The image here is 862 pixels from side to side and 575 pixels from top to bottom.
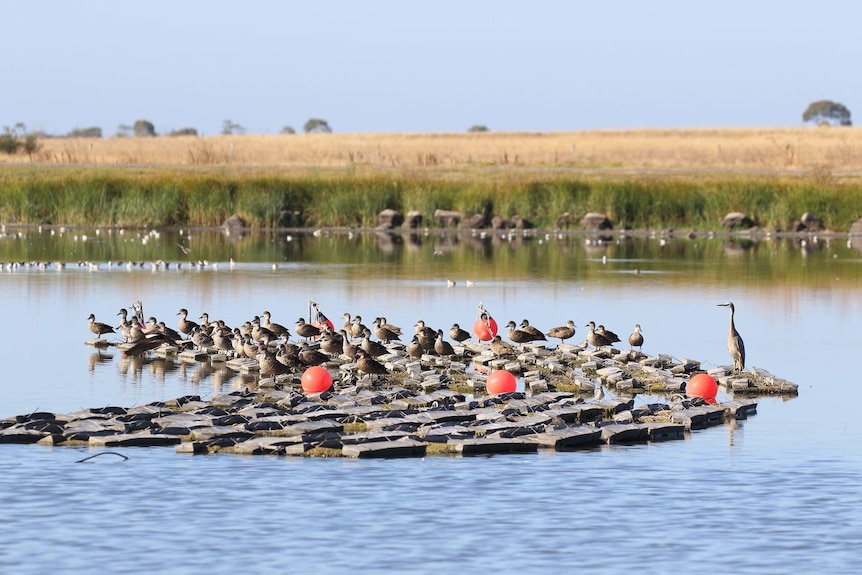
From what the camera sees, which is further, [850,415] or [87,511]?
[850,415]

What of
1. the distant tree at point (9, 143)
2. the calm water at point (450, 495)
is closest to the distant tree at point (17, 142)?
the distant tree at point (9, 143)

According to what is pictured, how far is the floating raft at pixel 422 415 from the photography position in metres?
19.7

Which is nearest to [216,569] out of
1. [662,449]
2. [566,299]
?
[662,449]

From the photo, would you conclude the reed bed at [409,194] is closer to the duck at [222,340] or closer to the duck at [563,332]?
the duck at [563,332]

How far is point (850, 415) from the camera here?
75.9 feet

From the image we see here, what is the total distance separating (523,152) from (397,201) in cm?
4027

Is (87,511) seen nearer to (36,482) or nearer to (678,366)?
(36,482)

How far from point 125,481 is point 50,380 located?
26.0 feet

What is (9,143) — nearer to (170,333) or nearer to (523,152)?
(523,152)

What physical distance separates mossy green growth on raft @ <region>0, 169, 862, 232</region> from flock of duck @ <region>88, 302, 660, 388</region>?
3673 centimetres

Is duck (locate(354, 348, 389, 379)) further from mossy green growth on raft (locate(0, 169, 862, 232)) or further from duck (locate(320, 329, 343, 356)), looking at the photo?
mossy green growth on raft (locate(0, 169, 862, 232))

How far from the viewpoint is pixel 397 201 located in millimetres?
69812

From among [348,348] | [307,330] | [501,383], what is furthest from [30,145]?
[501,383]

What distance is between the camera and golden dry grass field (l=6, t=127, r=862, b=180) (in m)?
89.9
